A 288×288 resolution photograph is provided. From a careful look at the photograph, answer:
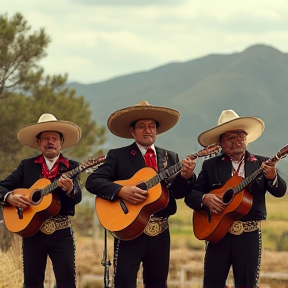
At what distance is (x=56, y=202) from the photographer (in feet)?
22.9

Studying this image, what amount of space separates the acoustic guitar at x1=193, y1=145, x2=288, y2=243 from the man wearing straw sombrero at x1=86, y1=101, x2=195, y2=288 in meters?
0.28

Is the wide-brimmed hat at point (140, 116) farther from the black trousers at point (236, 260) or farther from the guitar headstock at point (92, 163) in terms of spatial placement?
the black trousers at point (236, 260)

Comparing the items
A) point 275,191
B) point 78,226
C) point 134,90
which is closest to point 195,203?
point 275,191

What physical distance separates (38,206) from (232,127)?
1862 mm

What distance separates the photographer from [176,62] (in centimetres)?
6969

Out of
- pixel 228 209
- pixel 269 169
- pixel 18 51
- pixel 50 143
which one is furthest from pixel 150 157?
pixel 18 51

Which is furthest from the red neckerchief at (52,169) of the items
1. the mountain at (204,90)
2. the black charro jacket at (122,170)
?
the mountain at (204,90)

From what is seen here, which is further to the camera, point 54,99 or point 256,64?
point 256,64

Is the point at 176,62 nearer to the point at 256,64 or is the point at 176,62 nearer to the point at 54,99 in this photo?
the point at 256,64

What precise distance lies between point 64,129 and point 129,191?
1063mm

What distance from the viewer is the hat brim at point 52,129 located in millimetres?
7176

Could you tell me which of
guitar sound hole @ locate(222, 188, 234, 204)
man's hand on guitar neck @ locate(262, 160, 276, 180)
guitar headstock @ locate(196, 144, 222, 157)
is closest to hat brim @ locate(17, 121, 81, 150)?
guitar headstock @ locate(196, 144, 222, 157)

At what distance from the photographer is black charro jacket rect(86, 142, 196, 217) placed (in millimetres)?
6637

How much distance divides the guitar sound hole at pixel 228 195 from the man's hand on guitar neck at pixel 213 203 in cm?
6
